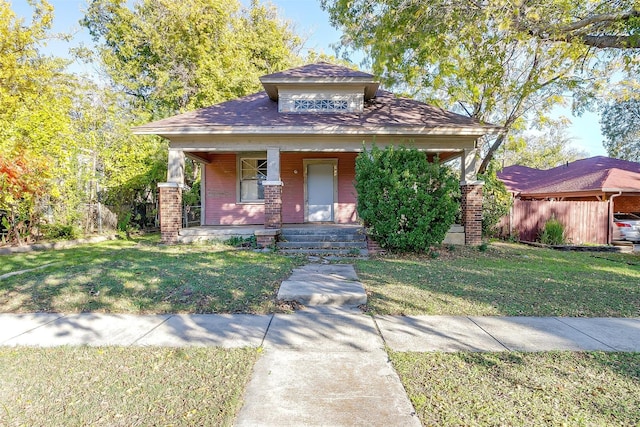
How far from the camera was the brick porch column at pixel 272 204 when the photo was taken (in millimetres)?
9430

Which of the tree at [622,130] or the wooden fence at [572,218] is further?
the tree at [622,130]

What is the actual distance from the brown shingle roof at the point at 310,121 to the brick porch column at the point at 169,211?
1.53m

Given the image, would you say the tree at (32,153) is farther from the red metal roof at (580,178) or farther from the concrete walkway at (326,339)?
the red metal roof at (580,178)

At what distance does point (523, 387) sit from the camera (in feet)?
8.46

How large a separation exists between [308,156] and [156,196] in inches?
288

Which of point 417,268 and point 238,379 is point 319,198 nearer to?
point 417,268

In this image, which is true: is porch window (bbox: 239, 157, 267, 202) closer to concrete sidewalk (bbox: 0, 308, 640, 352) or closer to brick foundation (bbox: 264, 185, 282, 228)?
brick foundation (bbox: 264, 185, 282, 228)

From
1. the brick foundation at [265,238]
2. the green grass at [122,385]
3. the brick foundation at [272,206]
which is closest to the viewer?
the green grass at [122,385]

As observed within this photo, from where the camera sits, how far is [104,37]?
1912 cm

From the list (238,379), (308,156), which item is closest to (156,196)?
(308,156)

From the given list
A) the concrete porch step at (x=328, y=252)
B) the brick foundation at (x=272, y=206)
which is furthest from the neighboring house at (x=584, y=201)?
the brick foundation at (x=272, y=206)

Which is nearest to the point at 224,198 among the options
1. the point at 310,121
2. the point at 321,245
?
the point at 310,121

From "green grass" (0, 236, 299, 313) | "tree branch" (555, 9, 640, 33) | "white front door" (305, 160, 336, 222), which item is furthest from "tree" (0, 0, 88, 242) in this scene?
"tree branch" (555, 9, 640, 33)

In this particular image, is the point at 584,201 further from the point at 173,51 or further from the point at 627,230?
the point at 173,51
